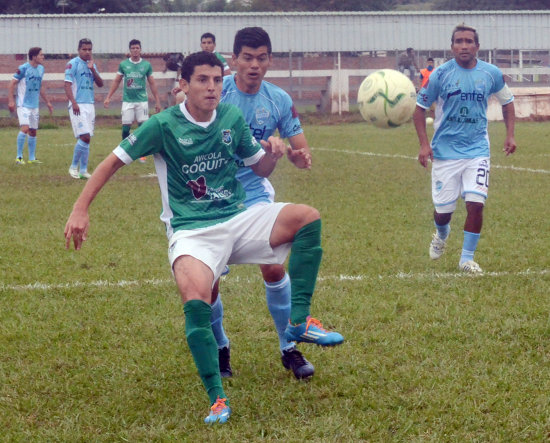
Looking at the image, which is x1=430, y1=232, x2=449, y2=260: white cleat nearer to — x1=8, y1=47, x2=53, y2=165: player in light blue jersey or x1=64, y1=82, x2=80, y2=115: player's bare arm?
x1=64, y1=82, x2=80, y2=115: player's bare arm

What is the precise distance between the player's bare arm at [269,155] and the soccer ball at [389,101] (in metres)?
3.25

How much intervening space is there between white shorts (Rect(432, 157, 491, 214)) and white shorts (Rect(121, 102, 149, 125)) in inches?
375

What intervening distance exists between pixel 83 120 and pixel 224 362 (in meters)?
10.4

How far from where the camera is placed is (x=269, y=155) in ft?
16.5

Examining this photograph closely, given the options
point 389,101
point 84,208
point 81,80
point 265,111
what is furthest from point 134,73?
point 84,208

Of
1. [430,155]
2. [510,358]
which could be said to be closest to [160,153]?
[510,358]

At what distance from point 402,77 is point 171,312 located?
135 inches

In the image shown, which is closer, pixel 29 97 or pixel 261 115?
pixel 261 115

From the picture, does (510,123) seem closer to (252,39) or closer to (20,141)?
(252,39)

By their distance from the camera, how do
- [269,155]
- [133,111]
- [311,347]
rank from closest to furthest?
[269,155], [311,347], [133,111]

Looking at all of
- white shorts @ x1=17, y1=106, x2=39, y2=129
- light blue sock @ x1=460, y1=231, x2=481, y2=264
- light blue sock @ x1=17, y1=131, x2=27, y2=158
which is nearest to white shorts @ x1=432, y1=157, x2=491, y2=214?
light blue sock @ x1=460, y1=231, x2=481, y2=264

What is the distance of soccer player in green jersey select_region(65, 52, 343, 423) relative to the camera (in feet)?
15.1

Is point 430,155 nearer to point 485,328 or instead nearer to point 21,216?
point 485,328

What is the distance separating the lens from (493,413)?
4.26m
